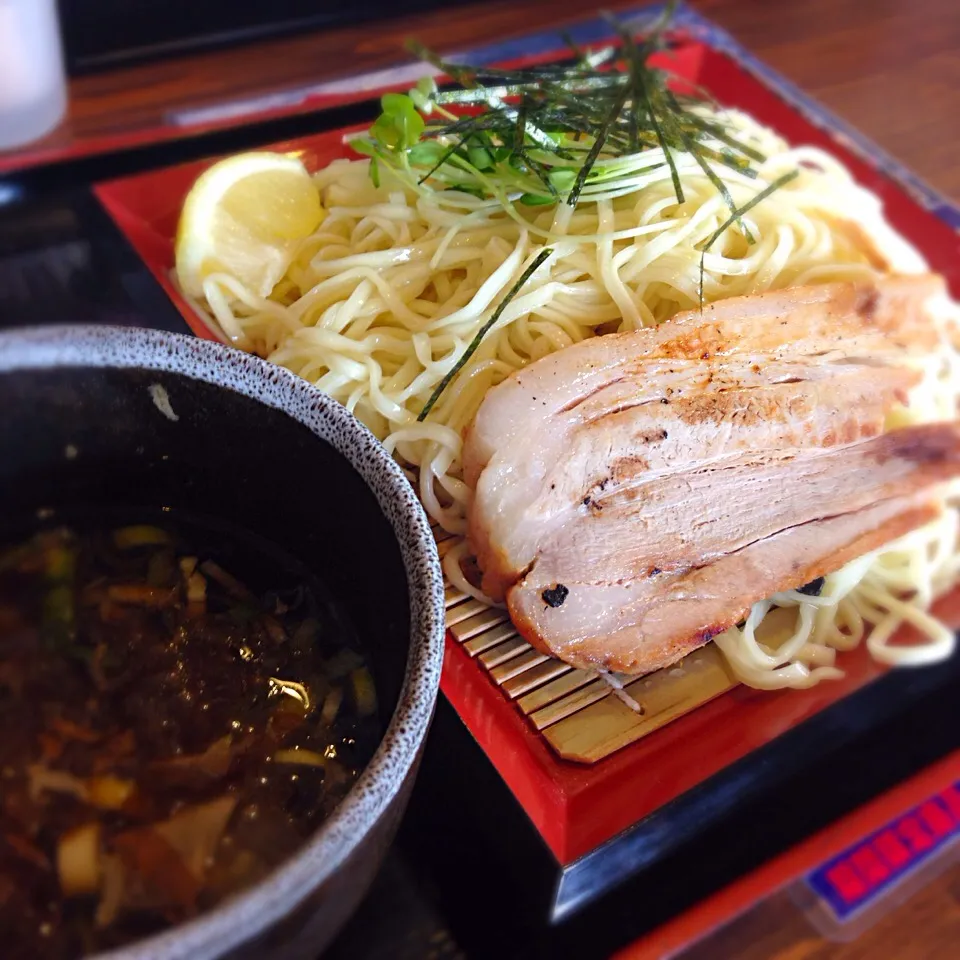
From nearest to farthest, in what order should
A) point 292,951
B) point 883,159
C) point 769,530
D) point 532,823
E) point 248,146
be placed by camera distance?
point 292,951, point 532,823, point 769,530, point 248,146, point 883,159

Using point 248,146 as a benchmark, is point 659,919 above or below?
below

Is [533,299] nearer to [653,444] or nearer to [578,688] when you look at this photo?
[653,444]

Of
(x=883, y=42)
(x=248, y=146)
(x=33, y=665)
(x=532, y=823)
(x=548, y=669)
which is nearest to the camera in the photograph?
(x=33, y=665)

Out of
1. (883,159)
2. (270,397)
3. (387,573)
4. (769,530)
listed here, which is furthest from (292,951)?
(883,159)

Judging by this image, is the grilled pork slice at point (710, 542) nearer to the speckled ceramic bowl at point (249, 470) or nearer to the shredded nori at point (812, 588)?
the shredded nori at point (812, 588)

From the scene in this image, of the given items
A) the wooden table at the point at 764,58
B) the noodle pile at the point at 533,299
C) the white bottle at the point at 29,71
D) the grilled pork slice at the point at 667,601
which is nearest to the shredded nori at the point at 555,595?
the grilled pork slice at the point at 667,601

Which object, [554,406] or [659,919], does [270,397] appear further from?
[659,919]

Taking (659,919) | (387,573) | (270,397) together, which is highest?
(270,397)

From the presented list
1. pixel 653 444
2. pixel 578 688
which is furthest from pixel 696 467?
pixel 578 688
